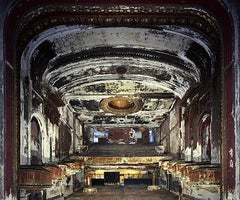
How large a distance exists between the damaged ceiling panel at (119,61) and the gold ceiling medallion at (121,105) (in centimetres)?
32

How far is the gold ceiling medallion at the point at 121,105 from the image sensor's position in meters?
16.7

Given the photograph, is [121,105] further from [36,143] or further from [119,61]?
[36,143]

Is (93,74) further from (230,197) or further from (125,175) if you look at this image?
(125,175)

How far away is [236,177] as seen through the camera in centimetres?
575

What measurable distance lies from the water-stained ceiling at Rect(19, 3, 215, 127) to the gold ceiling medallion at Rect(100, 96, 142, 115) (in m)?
0.53

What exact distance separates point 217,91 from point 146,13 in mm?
2742

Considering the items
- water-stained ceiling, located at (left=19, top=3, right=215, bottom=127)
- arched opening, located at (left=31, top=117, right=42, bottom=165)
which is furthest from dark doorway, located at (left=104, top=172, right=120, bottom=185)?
arched opening, located at (left=31, top=117, right=42, bottom=165)

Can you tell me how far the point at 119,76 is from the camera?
12562 mm

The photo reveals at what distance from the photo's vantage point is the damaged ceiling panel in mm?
8383


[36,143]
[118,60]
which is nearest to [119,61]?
[118,60]

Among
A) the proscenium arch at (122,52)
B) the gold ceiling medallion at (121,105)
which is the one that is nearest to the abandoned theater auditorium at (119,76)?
the proscenium arch at (122,52)

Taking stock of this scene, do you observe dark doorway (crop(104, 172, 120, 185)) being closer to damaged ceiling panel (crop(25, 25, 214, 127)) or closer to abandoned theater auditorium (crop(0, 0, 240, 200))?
abandoned theater auditorium (crop(0, 0, 240, 200))

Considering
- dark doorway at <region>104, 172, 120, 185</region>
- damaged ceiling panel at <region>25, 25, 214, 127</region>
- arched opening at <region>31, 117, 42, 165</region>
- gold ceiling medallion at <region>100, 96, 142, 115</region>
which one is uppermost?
damaged ceiling panel at <region>25, 25, 214, 127</region>

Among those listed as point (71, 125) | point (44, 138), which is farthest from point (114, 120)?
point (44, 138)
